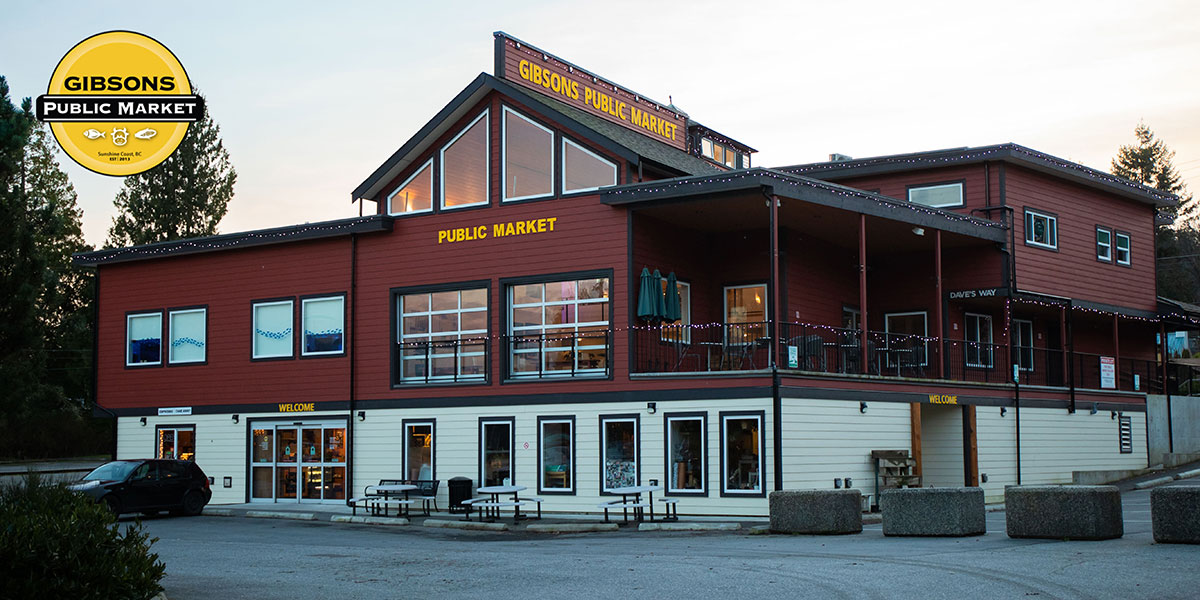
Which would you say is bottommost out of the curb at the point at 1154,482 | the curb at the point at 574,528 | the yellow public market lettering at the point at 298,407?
the curb at the point at 574,528

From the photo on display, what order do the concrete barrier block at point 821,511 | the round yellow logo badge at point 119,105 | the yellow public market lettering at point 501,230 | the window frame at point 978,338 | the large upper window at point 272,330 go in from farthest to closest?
the large upper window at point 272,330, the window frame at point 978,338, the yellow public market lettering at point 501,230, the concrete barrier block at point 821,511, the round yellow logo badge at point 119,105

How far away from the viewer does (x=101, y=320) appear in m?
33.2

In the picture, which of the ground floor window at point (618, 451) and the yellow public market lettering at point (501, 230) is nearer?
the ground floor window at point (618, 451)

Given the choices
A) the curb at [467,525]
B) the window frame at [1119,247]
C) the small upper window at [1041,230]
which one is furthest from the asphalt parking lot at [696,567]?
the window frame at [1119,247]

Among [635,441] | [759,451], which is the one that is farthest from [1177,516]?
[635,441]

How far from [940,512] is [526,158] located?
44.8ft

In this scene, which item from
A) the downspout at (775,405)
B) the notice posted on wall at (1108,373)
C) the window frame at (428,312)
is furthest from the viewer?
the notice posted on wall at (1108,373)

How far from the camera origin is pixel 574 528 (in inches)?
853

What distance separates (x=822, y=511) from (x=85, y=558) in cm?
1139

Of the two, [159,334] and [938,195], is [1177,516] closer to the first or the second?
[938,195]

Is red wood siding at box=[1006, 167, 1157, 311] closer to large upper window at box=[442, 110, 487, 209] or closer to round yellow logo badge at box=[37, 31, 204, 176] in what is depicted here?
large upper window at box=[442, 110, 487, 209]

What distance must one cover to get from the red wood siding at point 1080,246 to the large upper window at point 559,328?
1161 centimetres

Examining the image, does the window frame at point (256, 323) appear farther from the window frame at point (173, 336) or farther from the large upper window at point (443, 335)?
the large upper window at point (443, 335)

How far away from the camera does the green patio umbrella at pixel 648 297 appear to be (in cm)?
2439
